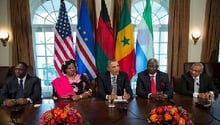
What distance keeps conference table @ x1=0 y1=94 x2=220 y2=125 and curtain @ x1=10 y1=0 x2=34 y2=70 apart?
6.63ft

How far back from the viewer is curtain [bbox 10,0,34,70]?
438cm

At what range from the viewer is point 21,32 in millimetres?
4449

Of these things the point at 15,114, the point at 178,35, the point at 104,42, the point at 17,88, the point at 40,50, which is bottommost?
the point at 15,114

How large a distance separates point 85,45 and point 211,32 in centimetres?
269

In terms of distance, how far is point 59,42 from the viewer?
4184 mm

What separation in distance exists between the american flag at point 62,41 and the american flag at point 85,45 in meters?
0.15

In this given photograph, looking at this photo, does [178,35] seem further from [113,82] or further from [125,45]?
[113,82]

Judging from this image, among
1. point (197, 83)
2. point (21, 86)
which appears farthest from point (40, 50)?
point (197, 83)


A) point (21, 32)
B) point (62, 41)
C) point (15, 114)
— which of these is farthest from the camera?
point (21, 32)

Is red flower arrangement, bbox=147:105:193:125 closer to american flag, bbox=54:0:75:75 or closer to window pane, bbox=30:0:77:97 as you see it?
american flag, bbox=54:0:75:75

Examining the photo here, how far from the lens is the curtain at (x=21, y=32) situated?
4.38 m

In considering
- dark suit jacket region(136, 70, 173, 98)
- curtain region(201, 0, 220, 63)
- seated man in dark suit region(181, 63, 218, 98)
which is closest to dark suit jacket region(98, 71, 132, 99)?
dark suit jacket region(136, 70, 173, 98)

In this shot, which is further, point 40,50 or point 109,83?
point 40,50

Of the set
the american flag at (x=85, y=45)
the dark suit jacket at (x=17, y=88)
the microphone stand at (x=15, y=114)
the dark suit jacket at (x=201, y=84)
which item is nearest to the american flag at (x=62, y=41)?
the american flag at (x=85, y=45)
